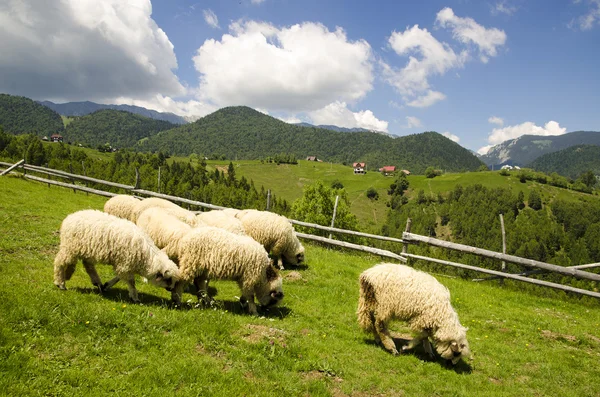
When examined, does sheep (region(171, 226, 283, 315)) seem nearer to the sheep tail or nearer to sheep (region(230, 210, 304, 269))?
the sheep tail

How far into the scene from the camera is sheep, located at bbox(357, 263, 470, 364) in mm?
6902

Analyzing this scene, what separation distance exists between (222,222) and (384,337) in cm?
665

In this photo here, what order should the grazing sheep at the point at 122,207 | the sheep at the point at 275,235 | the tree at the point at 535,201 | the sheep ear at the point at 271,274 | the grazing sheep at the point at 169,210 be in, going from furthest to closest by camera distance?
the tree at the point at 535,201 < the grazing sheep at the point at 122,207 < the sheep at the point at 275,235 < the grazing sheep at the point at 169,210 < the sheep ear at the point at 271,274

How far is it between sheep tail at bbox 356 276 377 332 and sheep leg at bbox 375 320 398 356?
0.64 feet

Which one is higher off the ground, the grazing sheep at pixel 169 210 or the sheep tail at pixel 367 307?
the grazing sheep at pixel 169 210

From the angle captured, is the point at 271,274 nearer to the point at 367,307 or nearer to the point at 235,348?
the point at 367,307

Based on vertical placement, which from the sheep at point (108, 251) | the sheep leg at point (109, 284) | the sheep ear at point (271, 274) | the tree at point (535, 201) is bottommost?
the sheep leg at point (109, 284)

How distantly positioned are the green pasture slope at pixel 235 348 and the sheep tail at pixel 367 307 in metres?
0.40

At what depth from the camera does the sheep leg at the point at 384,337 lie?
7.18 meters

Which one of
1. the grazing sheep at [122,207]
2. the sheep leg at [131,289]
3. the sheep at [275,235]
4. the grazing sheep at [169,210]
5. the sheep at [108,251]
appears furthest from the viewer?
the grazing sheep at [122,207]

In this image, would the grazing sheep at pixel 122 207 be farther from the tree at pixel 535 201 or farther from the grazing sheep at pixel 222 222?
the tree at pixel 535 201

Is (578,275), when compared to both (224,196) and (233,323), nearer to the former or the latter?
(233,323)

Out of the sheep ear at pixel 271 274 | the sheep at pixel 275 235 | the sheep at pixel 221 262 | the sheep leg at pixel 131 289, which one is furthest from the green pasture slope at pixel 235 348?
the sheep at pixel 275 235

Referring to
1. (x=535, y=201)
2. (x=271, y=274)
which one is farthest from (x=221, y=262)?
(x=535, y=201)
